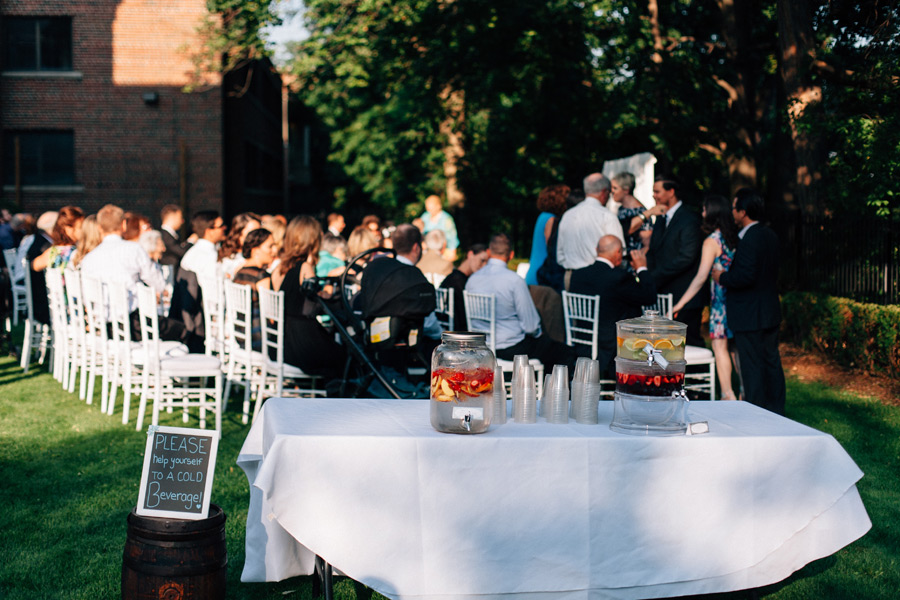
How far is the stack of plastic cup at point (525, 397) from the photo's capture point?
376 centimetres

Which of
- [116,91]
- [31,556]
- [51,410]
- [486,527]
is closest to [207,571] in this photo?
[486,527]

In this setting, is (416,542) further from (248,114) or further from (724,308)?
(248,114)

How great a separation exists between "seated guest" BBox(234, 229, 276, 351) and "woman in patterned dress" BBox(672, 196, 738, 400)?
140 inches

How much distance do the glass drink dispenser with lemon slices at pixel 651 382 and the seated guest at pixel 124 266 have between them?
5479mm

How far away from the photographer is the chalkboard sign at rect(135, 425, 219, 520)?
137 inches

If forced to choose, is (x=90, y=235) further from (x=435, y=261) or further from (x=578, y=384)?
(x=578, y=384)

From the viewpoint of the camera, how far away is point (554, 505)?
3.54 m

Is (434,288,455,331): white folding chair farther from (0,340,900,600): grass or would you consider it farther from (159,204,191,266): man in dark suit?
(159,204,191,266): man in dark suit

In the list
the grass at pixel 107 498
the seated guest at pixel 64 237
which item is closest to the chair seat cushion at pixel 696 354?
the grass at pixel 107 498

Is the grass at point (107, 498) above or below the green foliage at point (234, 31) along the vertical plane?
below

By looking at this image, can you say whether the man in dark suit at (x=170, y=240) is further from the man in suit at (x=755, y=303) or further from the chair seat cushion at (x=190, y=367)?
the man in suit at (x=755, y=303)

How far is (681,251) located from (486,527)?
5118mm

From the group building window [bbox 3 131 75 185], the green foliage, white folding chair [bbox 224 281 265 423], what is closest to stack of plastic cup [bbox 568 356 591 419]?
white folding chair [bbox 224 281 265 423]

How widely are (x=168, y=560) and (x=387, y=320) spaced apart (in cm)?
301
